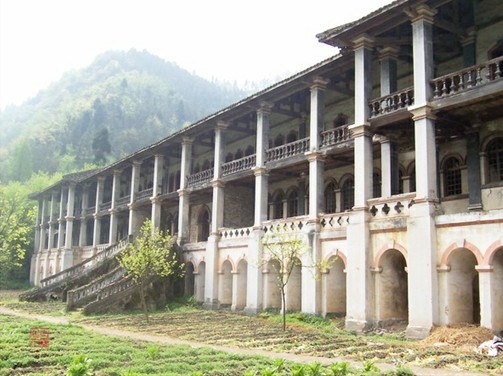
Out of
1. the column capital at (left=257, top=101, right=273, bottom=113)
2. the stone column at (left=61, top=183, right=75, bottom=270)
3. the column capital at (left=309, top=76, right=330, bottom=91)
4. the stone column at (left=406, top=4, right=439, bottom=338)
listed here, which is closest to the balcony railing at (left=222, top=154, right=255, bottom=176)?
the column capital at (left=257, top=101, right=273, bottom=113)

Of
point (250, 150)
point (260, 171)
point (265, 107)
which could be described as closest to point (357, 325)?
point (260, 171)

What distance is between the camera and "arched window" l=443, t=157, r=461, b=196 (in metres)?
22.4

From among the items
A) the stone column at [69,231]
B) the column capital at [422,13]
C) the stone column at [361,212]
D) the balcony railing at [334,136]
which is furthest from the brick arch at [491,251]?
the stone column at [69,231]

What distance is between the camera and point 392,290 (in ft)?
69.5

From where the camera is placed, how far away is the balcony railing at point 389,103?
69.1 feet

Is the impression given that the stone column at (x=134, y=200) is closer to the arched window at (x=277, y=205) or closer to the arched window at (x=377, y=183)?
the arched window at (x=277, y=205)

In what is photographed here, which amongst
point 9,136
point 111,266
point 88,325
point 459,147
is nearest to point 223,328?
point 88,325

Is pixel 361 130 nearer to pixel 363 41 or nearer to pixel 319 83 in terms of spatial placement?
pixel 363 41

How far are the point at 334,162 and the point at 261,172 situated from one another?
163 inches

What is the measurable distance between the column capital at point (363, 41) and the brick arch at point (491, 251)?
9651 mm

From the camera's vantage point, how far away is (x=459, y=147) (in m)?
22.4

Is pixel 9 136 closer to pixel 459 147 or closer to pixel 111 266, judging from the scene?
pixel 111 266

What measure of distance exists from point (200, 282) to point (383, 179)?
15.2m

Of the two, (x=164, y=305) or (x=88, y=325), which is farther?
(x=164, y=305)
